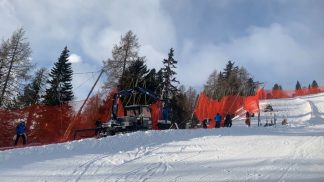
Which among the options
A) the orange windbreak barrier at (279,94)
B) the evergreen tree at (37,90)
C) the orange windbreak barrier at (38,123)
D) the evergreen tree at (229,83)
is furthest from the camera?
the evergreen tree at (229,83)

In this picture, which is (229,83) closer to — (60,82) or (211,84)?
(211,84)

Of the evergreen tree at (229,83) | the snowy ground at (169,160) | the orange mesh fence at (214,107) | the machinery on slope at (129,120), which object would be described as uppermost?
the evergreen tree at (229,83)

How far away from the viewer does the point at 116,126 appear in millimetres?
24734

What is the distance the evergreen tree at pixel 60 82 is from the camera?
4322 centimetres

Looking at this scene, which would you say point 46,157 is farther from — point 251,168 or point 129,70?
point 129,70

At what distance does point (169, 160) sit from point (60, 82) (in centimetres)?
3426

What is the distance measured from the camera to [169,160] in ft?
44.7

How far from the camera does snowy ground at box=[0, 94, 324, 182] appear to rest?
11242 mm

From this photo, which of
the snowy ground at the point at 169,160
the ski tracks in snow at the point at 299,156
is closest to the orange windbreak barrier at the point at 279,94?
the ski tracks in snow at the point at 299,156

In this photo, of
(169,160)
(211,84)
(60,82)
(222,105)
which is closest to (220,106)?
(222,105)

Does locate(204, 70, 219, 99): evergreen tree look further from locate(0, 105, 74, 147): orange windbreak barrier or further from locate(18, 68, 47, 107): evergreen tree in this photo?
locate(0, 105, 74, 147): orange windbreak barrier

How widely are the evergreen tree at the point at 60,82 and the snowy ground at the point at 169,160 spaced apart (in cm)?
2567

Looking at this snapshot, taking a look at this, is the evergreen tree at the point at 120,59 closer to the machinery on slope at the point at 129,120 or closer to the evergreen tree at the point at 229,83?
the machinery on slope at the point at 129,120

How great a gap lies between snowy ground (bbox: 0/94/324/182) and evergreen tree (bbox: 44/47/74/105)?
25.7 m
